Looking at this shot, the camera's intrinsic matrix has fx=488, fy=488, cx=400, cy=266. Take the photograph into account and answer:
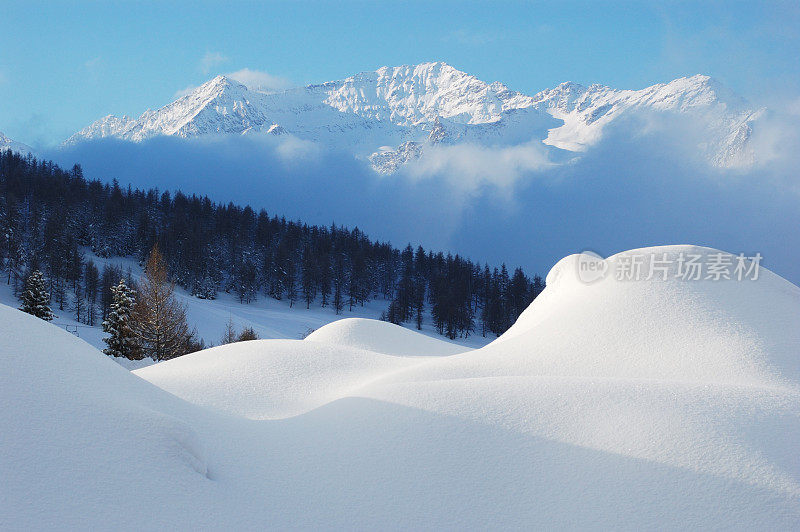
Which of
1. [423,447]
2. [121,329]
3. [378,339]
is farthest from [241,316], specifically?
[423,447]

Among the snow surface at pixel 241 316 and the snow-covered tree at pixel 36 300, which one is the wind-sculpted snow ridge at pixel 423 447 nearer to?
the snow surface at pixel 241 316

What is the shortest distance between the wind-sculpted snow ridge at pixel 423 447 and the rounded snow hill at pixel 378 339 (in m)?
7.09

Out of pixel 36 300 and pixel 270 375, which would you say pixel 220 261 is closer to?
pixel 36 300

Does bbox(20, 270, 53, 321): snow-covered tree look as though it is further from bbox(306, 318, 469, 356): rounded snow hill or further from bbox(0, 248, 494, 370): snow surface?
bbox(306, 318, 469, 356): rounded snow hill

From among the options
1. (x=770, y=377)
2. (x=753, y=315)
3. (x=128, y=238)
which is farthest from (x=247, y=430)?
(x=128, y=238)

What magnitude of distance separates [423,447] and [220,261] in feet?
267

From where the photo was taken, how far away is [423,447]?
6.71 m

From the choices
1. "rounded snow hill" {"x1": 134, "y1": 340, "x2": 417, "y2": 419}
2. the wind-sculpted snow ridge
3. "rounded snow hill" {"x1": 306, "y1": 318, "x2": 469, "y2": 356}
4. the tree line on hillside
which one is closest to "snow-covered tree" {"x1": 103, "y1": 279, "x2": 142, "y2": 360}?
"rounded snow hill" {"x1": 306, "y1": 318, "x2": 469, "y2": 356}

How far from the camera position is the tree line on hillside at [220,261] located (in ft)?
210

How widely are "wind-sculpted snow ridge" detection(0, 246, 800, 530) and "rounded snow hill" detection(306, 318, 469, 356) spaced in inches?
279

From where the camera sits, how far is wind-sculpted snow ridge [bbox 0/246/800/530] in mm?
4844

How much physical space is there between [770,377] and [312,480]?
858 centimetres

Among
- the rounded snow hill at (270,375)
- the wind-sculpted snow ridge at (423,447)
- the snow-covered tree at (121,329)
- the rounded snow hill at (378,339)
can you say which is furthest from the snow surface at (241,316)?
the wind-sculpted snow ridge at (423,447)

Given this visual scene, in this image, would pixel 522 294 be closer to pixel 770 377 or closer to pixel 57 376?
pixel 770 377
